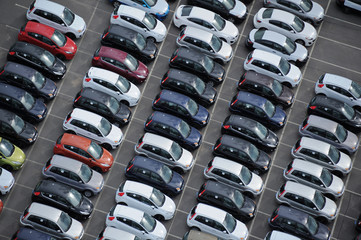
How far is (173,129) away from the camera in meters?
51.0

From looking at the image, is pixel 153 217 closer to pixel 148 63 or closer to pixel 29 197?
pixel 29 197

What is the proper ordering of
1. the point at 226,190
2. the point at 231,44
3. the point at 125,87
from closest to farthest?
the point at 226,190, the point at 125,87, the point at 231,44

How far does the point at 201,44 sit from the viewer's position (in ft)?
180

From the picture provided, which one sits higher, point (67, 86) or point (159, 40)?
point (159, 40)

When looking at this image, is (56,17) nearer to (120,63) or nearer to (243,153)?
(120,63)

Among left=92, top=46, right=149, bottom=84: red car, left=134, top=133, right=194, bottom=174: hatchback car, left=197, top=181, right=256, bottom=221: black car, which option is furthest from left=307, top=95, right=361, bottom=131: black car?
left=92, top=46, right=149, bottom=84: red car

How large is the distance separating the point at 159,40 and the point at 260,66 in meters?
7.61

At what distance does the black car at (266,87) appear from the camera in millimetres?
53250

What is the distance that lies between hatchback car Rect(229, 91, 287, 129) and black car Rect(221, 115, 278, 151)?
0.83 meters

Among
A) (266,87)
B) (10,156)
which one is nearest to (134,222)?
(10,156)

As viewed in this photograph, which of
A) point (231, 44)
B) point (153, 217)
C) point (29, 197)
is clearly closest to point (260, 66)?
point (231, 44)

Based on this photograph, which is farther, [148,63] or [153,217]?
[148,63]

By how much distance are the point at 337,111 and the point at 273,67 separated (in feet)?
17.6

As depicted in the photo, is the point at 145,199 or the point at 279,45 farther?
the point at 279,45
